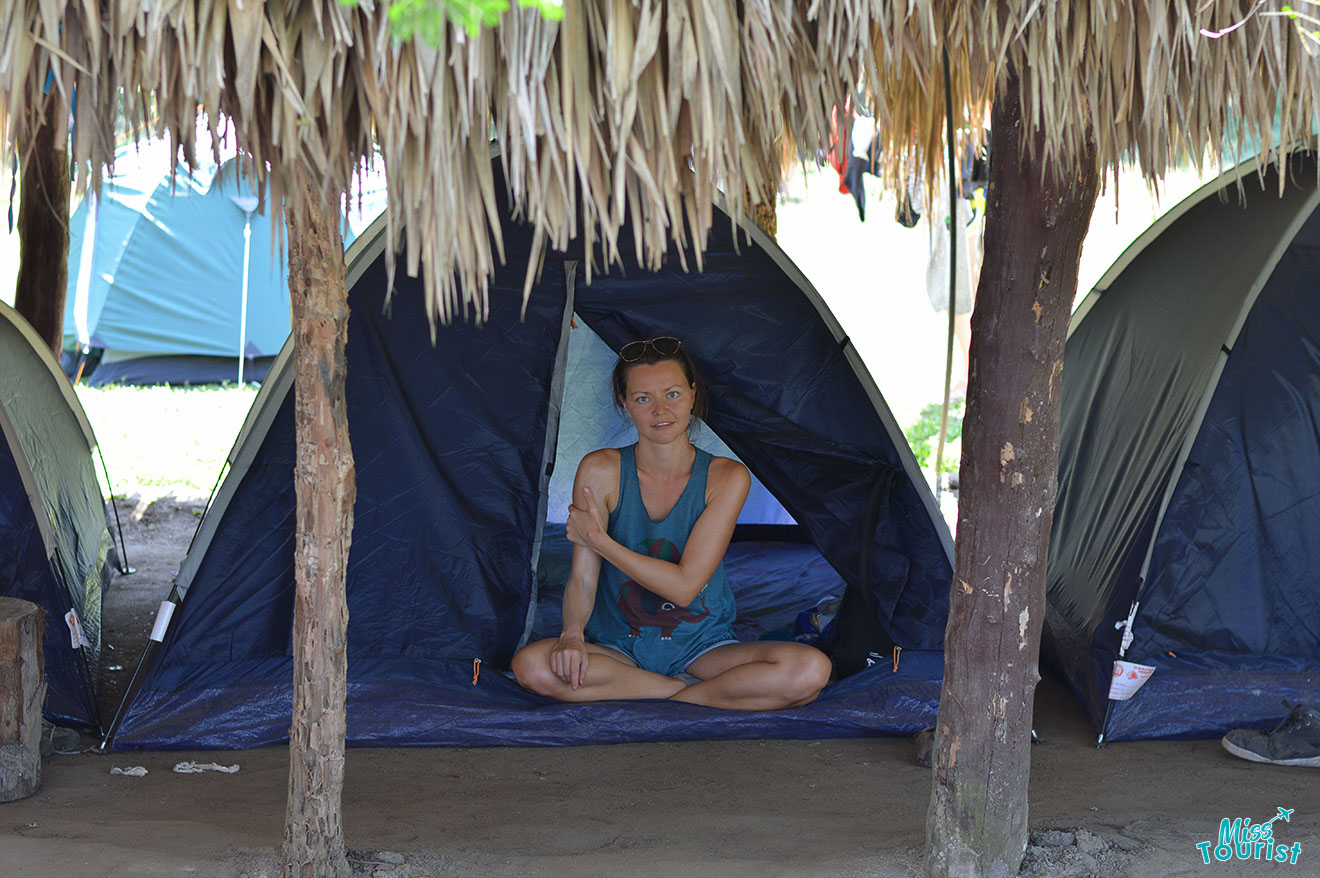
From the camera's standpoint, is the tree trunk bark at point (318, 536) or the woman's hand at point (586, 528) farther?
the woman's hand at point (586, 528)

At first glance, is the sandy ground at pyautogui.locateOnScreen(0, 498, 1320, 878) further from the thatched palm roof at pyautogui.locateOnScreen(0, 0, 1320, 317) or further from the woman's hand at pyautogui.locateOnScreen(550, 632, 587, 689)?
the thatched palm roof at pyautogui.locateOnScreen(0, 0, 1320, 317)

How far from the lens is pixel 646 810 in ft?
9.33

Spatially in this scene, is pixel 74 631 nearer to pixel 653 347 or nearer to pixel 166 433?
pixel 653 347

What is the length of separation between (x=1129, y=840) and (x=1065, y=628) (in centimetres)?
114

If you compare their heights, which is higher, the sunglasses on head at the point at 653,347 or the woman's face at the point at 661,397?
the sunglasses on head at the point at 653,347

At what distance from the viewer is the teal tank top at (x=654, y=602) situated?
11.3 ft

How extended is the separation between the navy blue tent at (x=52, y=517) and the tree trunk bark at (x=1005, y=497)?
226cm

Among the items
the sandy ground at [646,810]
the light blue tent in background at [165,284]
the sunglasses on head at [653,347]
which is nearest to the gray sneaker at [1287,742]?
the sandy ground at [646,810]

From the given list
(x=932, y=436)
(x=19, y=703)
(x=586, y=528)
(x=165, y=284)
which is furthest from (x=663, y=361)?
(x=165, y=284)

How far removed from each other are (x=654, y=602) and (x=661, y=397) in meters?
0.60

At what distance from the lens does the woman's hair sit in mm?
3336

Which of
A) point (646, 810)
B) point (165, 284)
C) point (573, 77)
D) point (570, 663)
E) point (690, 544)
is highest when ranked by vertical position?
point (165, 284)

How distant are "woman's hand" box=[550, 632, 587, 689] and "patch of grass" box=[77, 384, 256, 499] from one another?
3.39 meters

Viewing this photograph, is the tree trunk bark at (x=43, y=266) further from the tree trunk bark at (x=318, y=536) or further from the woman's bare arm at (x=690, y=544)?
the tree trunk bark at (x=318, y=536)
